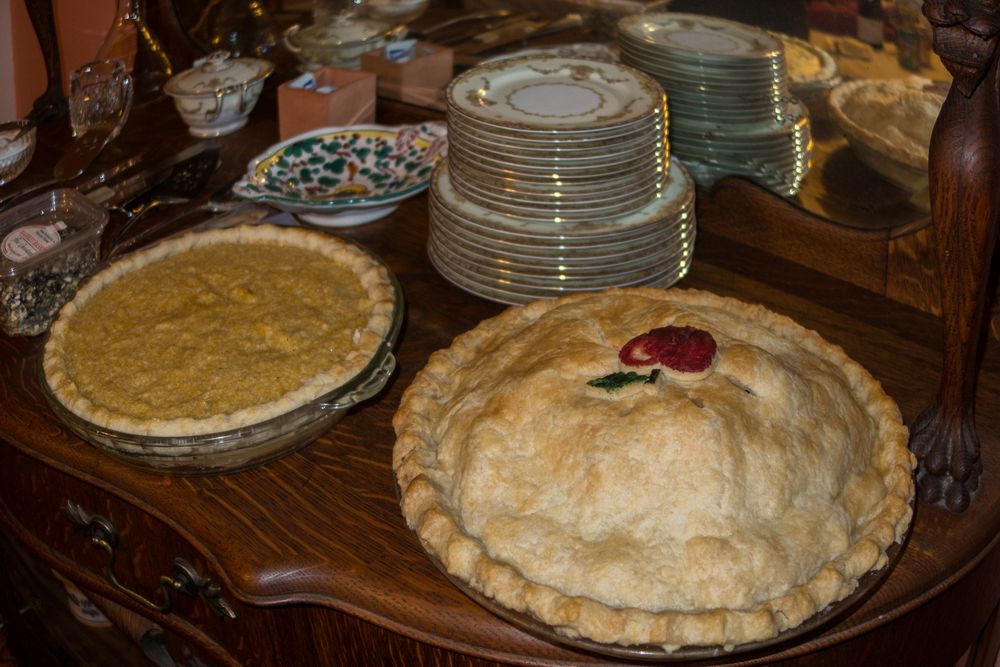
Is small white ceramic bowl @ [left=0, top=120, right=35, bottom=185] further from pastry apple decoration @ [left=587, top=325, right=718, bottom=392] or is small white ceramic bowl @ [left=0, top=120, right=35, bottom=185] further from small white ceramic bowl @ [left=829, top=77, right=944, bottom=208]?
small white ceramic bowl @ [left=829, top=77, right=944, bottom=208]

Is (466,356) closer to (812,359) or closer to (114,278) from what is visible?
(812,359)

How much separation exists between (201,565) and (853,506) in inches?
36.9

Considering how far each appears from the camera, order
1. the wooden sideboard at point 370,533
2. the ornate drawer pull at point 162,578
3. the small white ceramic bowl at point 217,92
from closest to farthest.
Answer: the wooden sideboard at point 370,533
the ornate drawer pull at point 162,578
the small white ceramic bowl at point 217,92

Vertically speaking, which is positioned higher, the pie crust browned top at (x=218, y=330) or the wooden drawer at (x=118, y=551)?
the pie crust browned top at (x=218, y=330)

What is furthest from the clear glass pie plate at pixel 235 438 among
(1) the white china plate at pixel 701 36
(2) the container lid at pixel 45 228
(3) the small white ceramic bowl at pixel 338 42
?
(3) the small white ceramic bowl at pixel 338 42

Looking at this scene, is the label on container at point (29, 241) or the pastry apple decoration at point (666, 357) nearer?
the pastry apple decoration at point (666, 357)

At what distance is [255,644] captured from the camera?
1.46m

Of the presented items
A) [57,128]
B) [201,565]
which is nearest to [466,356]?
[201,565]

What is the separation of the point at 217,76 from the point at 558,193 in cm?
114

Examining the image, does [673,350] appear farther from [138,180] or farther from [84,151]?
[84,151]

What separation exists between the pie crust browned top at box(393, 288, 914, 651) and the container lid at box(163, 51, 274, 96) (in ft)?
4.06

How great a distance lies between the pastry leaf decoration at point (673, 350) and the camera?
1.30 metres

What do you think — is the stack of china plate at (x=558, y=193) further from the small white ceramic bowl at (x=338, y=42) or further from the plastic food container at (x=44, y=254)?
the small white ceramic bowl at (x=338, y=42)

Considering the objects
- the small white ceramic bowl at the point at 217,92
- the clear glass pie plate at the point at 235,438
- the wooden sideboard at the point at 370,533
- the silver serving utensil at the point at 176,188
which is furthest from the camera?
the small white ceramic bowl at the point at 217,92
